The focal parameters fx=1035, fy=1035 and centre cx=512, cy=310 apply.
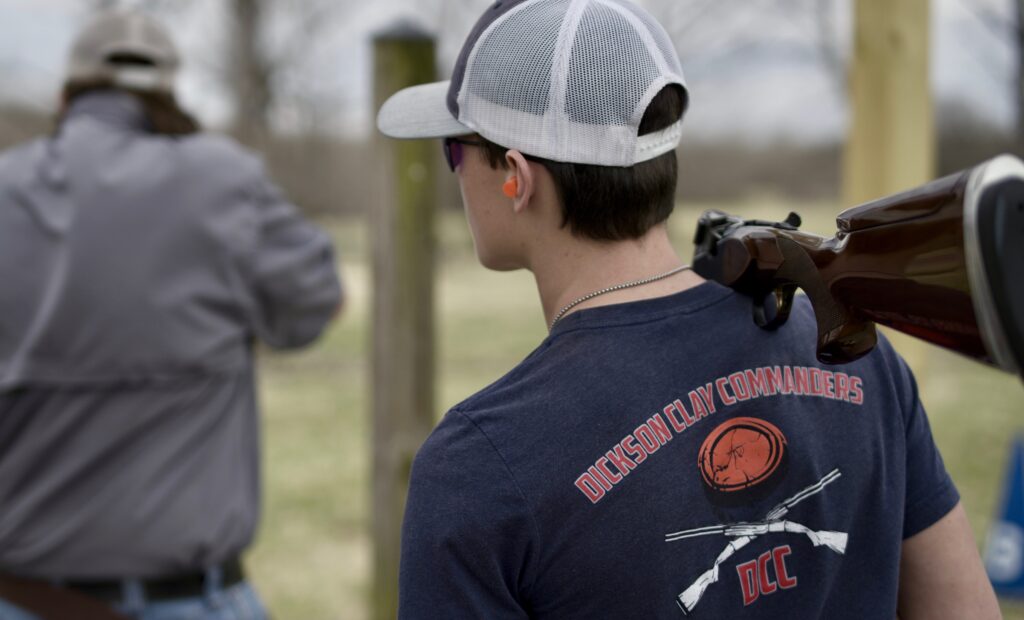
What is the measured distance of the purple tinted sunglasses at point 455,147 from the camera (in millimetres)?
1360

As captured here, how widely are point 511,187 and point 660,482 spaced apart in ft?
1.31

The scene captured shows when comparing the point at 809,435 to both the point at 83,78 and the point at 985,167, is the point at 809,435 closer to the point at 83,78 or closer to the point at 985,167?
the point at 985,167

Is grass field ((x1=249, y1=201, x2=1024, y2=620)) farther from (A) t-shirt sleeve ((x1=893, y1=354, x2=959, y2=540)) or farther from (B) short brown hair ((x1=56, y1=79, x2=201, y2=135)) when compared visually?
(A) t-shirt sleeve ((x1=893, y1=354, x2=959, y2=540))

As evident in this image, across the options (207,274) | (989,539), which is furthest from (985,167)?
(989,539)

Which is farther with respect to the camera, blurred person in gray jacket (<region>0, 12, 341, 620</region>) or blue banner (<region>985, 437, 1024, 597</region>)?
blue banner (<region>985, 437, 1024, 597</region>)

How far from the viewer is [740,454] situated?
1198 mm

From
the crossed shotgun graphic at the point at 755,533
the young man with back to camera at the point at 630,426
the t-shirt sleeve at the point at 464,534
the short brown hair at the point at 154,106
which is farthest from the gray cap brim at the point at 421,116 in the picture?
the short brown hair at the point at 154,106

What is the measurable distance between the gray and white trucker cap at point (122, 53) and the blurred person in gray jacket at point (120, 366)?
0.05ft

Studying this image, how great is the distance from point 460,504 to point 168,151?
153 centimetres

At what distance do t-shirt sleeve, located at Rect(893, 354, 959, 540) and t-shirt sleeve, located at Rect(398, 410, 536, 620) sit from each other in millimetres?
552

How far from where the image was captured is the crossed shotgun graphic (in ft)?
3.83

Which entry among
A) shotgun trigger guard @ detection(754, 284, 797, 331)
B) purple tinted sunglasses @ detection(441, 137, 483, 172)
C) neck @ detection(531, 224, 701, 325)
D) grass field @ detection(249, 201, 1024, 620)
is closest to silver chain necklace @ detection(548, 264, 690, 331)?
neck @ detection(531, 224, 701, 325)

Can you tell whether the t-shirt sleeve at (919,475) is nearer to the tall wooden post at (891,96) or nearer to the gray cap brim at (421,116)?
the gray cap brim at (421,116)

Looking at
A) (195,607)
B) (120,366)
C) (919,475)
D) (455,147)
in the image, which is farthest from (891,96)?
(195,607)
